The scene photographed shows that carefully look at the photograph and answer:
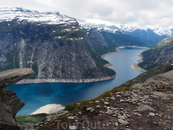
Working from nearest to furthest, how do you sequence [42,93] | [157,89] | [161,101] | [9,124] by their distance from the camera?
[9,124], [161,101], [157,89], [42,93]

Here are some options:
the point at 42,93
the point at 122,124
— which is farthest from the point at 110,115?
the point at 42,93

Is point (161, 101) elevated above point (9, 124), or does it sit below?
above

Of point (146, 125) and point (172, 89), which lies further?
point (172, 89)

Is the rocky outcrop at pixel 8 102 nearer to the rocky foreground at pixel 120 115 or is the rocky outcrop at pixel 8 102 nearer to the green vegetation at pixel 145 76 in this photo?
the rocky foreground at pixel 120 115

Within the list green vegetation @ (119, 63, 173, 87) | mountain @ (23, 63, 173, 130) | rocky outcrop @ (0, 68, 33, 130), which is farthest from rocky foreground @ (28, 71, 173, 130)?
green vegetation @ (119, 63, 173, 87)

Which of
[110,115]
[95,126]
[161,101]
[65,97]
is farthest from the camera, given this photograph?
[65,97]

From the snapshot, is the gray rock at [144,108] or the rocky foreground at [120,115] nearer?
the rocky foreground at [120,115]

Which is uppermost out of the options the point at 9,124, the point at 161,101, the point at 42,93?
the point at 161,101

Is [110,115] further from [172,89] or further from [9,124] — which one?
[172,89]

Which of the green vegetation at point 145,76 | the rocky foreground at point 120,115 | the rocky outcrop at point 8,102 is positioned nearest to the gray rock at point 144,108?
the rocky foreground at point 120,115
